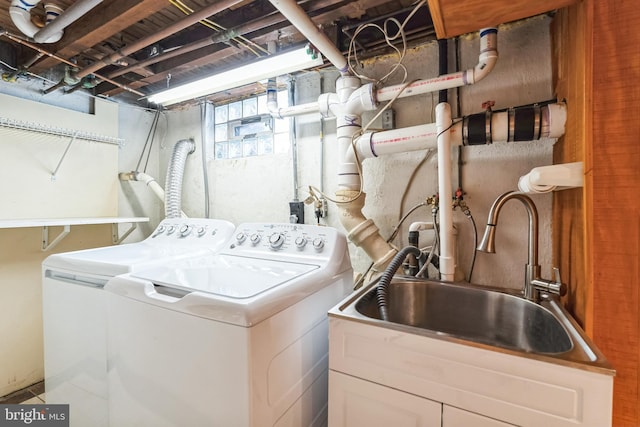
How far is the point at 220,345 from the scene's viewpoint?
2.95ft

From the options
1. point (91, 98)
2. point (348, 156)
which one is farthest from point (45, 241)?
point (348, 156)

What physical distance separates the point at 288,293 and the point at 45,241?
2248 millimetres

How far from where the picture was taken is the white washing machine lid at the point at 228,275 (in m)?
1.05

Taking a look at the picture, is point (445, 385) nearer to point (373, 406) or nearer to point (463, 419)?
point (463, 419)

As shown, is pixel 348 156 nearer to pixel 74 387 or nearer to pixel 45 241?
pixel 74 387

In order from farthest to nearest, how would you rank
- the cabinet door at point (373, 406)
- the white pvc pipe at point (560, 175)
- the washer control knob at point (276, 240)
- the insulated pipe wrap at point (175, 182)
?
the insulated pipe wrap at point (175, 182) < the washer control knob at point (276, 240) < the white pvc pipe at point (560, 175) < the cabinet door at point (373, 406)

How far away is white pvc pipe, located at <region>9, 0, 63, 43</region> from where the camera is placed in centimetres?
132

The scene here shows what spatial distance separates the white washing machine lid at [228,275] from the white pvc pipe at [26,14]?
4.49 feet

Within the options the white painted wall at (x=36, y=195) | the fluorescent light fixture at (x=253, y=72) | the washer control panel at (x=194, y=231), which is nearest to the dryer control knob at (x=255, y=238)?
the washer control panel at (x=194, y=231)

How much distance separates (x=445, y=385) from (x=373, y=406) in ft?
0.81

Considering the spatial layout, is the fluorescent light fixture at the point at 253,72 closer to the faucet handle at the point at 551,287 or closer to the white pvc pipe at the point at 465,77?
the white pvc pipe at the point at 465,77

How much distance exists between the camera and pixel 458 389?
0.79m

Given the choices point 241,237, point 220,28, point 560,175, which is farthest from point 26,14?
point 560,175

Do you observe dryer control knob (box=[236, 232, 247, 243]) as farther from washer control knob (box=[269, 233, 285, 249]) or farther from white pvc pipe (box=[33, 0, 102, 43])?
white pvc pipe (box=[33, 0, 102, 43])
